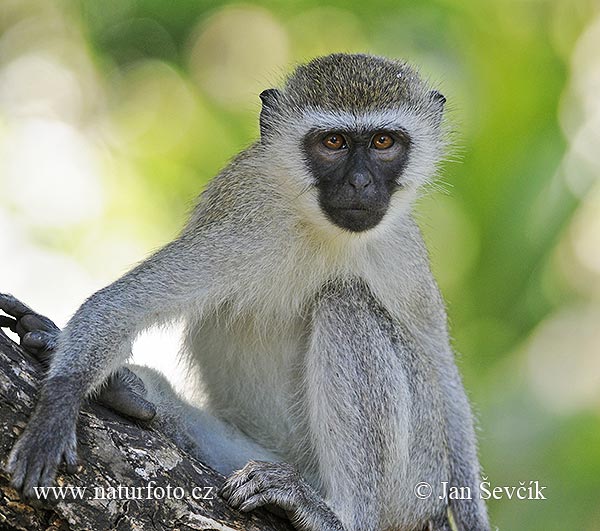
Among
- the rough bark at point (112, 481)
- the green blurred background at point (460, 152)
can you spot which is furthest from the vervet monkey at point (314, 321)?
the green blurred background at point (460, 152)

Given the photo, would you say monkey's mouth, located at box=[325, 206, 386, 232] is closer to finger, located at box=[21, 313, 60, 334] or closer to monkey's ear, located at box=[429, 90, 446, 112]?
monkey's ear, located at box=[429, 90, 446, 112]

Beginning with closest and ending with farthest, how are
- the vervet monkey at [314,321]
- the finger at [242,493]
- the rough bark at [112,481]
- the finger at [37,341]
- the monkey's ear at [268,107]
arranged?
the rough bark at [112,481]
the finger at [242,493]
the finger at [37,341]
the vervet monkey at [314,321]
the monkey's ear at [268,107]

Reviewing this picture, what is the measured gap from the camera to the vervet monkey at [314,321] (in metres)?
4.57

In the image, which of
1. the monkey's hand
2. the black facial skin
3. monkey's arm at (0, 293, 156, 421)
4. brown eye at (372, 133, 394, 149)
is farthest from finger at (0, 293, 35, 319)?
brown eye at (372, 133, 394, 149)

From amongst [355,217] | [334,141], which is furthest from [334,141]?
[355,217]

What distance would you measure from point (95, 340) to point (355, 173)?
1.58 metres

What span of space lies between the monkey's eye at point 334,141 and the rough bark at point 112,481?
1.88m

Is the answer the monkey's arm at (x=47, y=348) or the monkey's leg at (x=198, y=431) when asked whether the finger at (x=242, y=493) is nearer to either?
the monkey's arm at (x=47, y=348)

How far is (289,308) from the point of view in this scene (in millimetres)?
5227

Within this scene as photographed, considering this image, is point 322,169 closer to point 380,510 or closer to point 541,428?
point 380,510

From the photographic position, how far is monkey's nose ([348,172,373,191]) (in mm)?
4945

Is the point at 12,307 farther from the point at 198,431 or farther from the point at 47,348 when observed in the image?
the point at 198,431

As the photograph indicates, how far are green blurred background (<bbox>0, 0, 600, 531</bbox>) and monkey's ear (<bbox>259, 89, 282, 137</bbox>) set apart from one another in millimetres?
2460

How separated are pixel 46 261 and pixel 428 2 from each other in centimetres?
424
